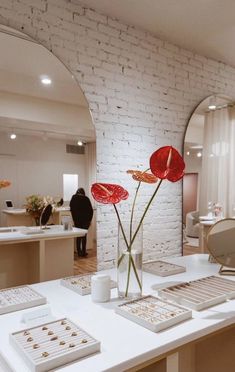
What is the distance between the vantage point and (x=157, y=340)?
3.44 feet

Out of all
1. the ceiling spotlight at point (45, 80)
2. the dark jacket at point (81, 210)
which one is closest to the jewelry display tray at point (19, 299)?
the dark jacket at point (81, 210)

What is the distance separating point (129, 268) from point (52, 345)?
529 mm

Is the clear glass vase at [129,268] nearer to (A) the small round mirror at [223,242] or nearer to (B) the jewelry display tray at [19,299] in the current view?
(B) the jewelry display tray at [19,299]

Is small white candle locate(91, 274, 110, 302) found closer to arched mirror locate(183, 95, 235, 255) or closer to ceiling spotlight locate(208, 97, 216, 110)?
arched mirror locate(183, 95, 235, 255)

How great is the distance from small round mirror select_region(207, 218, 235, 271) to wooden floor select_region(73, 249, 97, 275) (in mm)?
833

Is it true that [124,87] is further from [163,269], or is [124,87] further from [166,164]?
[163,269]

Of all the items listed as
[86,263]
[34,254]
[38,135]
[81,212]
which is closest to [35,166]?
[38,135]

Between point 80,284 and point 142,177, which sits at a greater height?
point 142,177

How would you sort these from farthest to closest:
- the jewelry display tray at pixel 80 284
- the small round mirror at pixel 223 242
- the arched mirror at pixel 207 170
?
the arched mirror at pixel 207 170
the small round mirror at pixel 223 242
the jewelry display tray at pixel 80 284

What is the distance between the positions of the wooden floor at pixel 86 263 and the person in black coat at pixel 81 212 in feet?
0.14

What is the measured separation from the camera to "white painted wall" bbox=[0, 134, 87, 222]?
195 cm

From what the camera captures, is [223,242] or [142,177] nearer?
[142,177]

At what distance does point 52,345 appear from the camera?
0.97 meters

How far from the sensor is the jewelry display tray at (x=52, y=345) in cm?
89
